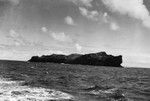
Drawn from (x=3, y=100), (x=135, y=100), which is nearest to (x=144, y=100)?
(x=135, y=100)

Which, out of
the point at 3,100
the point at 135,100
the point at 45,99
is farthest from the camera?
the point at 135,100

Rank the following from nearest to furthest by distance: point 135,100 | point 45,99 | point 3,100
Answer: point 3,100 < point 45,99 < point 135,100

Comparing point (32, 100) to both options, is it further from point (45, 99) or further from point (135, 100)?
point (135, 100)

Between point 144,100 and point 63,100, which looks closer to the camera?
point 63,100

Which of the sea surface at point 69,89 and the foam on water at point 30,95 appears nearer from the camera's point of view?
the foam on water at point 30,95

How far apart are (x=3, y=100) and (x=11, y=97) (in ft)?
7.08

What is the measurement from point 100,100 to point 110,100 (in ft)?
4.35

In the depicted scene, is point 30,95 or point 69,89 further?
point 69,89

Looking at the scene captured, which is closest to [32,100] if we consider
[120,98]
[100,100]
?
[100,100]

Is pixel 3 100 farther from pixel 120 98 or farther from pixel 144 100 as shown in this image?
pixel 144 100

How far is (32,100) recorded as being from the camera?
25.6 m

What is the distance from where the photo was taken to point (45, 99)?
2664cm

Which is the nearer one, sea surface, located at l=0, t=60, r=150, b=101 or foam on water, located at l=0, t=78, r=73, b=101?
foam on water, located at l=0, t=78, r=73, b=101

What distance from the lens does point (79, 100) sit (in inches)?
1066
